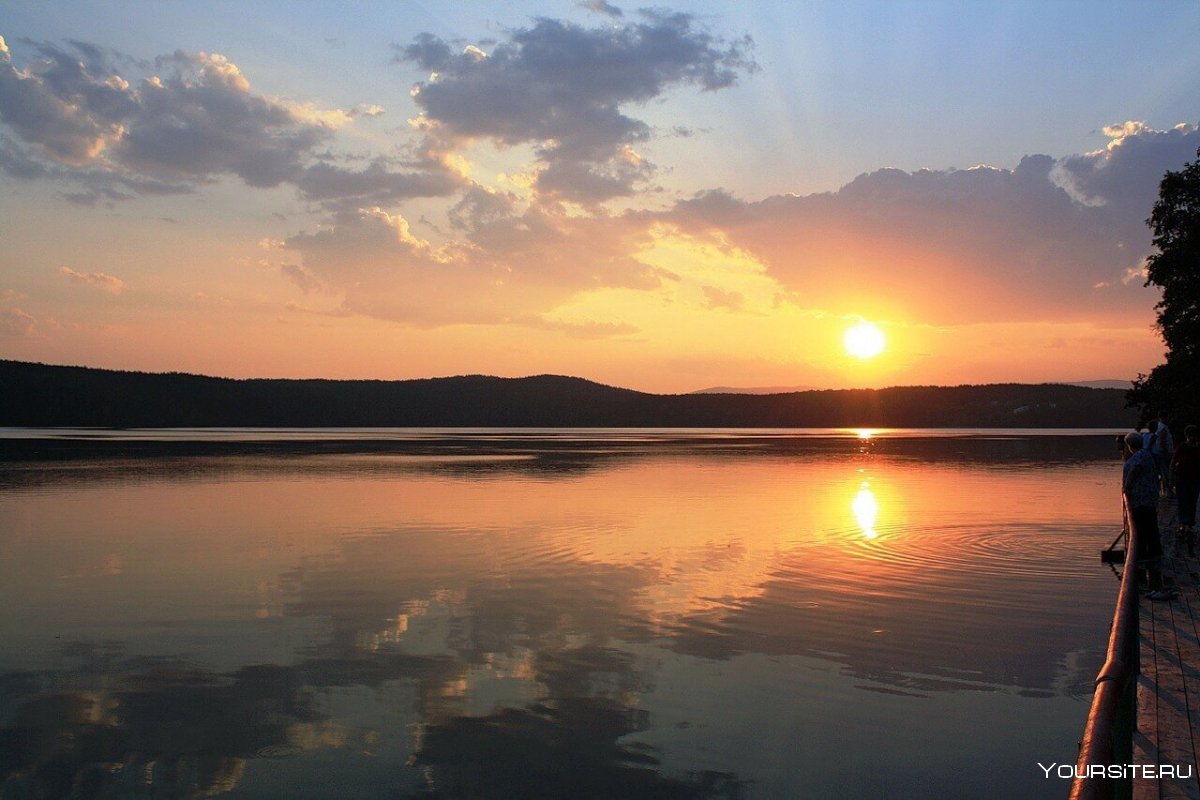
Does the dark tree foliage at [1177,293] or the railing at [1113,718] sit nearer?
the railing at [1113,718]

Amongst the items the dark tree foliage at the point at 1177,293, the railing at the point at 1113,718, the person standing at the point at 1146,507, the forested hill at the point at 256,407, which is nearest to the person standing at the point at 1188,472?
the person standing at the point at 1146,507

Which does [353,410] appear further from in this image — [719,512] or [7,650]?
[7,650]

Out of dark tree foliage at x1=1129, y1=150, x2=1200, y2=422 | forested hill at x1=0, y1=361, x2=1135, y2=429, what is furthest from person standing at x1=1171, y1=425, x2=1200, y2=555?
forested hill at x1=0, y1=361, x2=1135, y2=429

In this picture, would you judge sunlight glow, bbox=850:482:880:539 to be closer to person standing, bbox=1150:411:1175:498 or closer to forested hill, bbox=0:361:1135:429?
person standing, bbox=1150:411:1175:498

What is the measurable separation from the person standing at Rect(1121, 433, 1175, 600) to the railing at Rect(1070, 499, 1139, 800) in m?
5.78

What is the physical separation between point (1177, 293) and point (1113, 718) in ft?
125

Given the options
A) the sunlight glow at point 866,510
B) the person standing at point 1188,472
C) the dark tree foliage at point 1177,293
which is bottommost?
the sunlight glow at point 866,510

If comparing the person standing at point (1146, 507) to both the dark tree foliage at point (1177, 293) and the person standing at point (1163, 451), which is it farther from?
the dark tree foliage at point (1177, 293)

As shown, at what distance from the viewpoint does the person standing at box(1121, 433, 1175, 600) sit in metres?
13.3

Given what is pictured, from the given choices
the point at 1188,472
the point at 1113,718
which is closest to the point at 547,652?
the point at 1113,718

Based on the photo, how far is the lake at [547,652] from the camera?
28.8 ft

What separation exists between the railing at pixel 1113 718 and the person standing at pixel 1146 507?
5776mm

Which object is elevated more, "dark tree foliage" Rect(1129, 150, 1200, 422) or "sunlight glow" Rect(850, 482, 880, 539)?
"dark tree foliage" Rect(1129, 150, 1200, 422)

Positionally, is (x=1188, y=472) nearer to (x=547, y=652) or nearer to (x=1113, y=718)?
(x=547, y=652)
